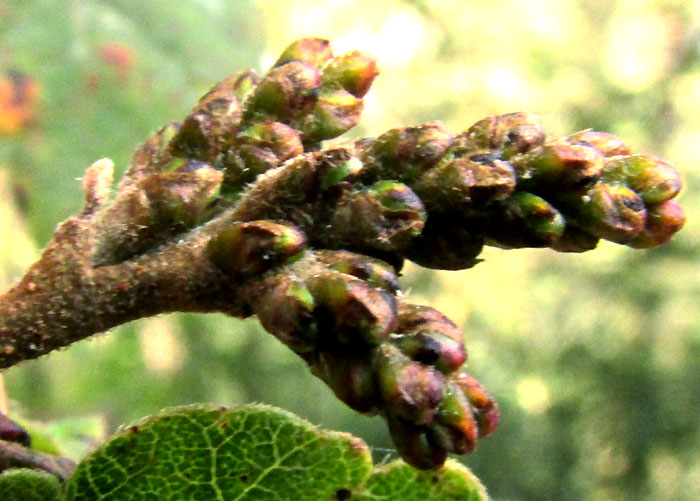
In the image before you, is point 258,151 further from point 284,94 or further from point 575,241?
point 575,241

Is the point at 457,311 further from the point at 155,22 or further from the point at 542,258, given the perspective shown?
the point at 155,22

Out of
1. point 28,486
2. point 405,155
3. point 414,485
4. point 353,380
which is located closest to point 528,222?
point 405,155

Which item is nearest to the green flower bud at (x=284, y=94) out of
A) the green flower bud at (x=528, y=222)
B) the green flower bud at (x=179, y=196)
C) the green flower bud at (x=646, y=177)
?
the green flower bud at (x=179, y=196)

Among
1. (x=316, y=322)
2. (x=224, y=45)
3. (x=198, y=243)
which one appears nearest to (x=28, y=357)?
(x=198, y=243)

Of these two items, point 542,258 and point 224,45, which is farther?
point 542,258

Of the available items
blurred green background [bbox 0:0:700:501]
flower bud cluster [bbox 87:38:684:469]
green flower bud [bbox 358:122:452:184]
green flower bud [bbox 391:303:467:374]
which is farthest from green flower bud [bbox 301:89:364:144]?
blurred green background [bbox 0:0:700:501]

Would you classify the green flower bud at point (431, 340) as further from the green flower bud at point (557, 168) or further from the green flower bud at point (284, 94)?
the green flower bud at point (284, 94)

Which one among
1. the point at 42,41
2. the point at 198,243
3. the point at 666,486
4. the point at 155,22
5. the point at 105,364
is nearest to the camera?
the point at 198,243
